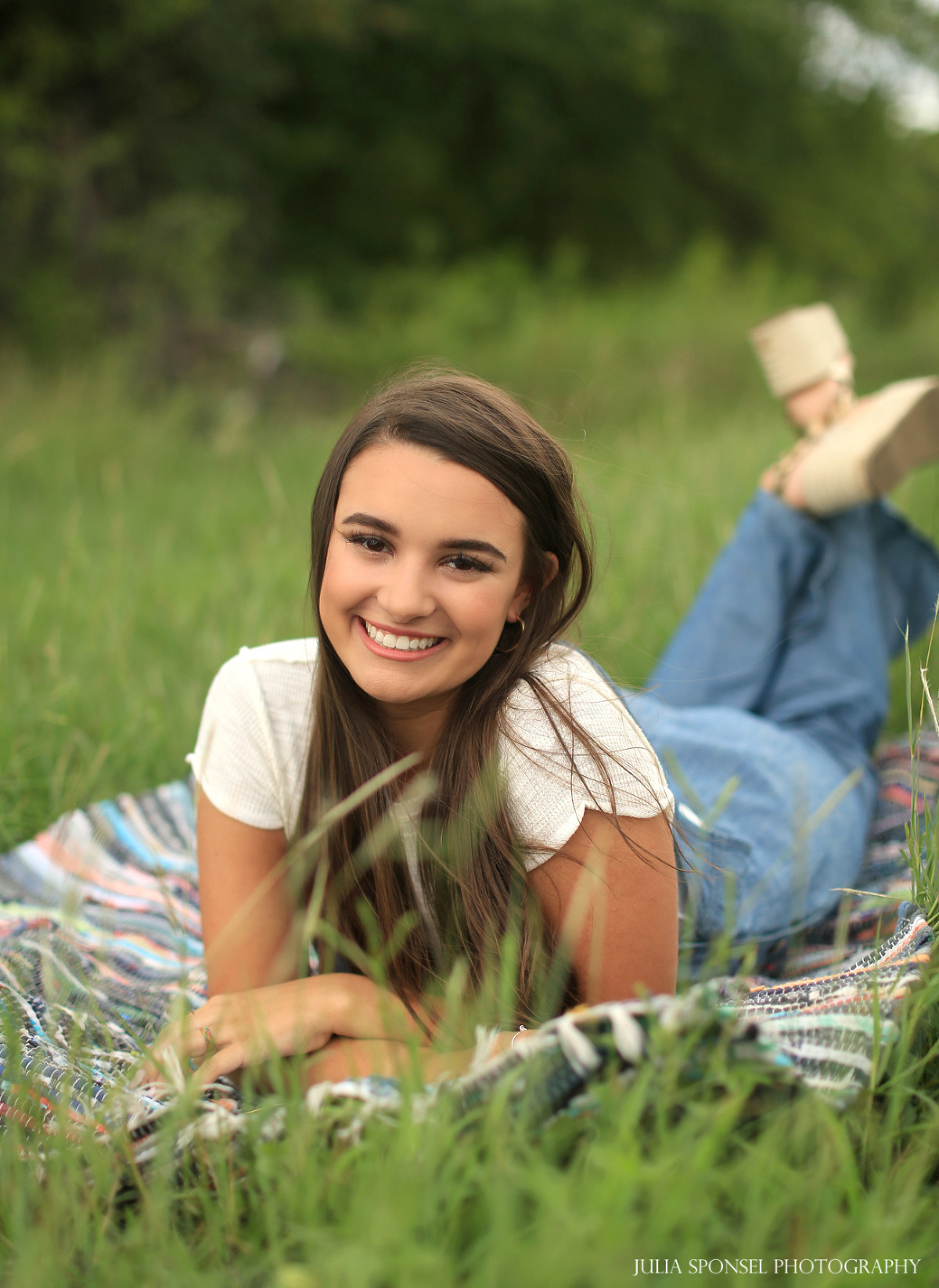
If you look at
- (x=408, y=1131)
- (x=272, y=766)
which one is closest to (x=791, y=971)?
(x=272, y=766)

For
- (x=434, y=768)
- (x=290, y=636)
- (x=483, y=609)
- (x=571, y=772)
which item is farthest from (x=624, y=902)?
(x=290, y=636)

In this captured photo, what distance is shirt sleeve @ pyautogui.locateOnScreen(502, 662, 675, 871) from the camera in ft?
4.55

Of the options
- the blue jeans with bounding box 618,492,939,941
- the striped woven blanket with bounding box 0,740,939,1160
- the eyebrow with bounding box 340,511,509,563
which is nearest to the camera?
the striped woven blanket with bounding box 0,740,939,1160

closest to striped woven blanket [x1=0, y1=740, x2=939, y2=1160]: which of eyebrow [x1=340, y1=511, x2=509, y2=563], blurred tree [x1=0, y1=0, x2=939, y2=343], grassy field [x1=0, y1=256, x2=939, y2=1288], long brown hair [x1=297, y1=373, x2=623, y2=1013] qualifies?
grassy field [x1=0, y1=256, x2=939, y2=1288]

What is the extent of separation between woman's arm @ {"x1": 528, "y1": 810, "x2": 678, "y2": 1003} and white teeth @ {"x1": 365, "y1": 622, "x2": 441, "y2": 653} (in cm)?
33

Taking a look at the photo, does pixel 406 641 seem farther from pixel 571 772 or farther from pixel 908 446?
pixel 908 446

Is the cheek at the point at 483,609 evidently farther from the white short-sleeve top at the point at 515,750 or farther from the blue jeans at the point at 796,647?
the blue jeans at the point at 796,647

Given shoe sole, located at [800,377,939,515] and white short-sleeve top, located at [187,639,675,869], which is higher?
shoe sole, located at [800,377,939,515]

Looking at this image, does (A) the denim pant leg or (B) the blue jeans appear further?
(B) the blue jeans

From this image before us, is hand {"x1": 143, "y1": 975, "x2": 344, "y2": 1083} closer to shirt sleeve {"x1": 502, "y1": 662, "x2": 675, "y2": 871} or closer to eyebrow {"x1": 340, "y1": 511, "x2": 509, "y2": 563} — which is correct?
shirt sleeve {"x1": 502, "y1": 662, "x2": 675, "y2": 871}

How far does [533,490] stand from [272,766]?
1.96 feet

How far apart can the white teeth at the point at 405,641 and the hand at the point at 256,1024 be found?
0.47 metres

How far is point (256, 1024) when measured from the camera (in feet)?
4.17

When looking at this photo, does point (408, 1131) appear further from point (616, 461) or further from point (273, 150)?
point (273, 150)
